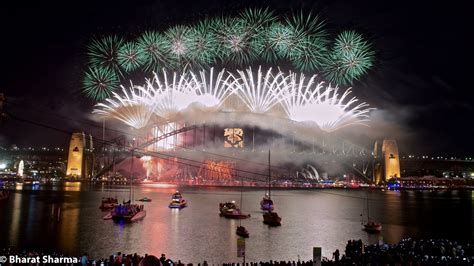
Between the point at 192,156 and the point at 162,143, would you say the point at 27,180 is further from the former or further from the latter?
the point at 192,156

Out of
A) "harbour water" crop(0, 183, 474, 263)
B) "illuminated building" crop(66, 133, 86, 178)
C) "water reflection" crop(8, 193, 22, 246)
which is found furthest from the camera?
"illuminated building" crop(66, 133, 86, 178)

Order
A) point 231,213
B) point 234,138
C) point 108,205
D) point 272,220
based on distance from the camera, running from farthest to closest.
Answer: point 234,138 < point 108,205 < point 231,213 < point 272,220

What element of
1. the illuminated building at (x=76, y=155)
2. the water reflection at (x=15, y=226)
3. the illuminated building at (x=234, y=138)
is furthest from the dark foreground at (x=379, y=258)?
the illuminated building at (x=234, y=138)

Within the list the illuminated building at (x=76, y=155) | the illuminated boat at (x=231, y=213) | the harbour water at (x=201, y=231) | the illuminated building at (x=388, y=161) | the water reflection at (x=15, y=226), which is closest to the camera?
the harbour water at (x=201, y=231)

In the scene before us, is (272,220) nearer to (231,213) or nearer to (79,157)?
(231,213)

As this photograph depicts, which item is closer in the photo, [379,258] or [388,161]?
[379,258]

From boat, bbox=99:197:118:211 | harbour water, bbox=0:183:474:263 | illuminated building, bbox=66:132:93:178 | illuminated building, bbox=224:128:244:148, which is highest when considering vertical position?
illuminated building, bbox=224:128:244:148

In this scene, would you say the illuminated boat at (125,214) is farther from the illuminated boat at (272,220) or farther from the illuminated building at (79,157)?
the illuminated building at (79,157)

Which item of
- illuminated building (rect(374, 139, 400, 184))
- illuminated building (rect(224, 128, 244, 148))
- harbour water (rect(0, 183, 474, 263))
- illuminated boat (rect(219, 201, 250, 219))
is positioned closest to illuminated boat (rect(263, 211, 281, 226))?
harbour water (rect(0, 183, 474, 263))

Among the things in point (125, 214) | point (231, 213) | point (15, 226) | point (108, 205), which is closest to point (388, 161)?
point (231, 213)

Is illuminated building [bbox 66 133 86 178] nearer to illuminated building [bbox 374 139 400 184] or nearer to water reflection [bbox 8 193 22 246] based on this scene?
water reflection [bbox 8 193 22 246]

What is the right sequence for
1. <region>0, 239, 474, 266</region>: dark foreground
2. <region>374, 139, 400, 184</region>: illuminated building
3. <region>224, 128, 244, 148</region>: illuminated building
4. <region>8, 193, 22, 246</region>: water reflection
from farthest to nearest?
<region>224, 128, 244, 148</region>: illuminated building → <region>374, 139, 400, 184</region>: illuminated building → <region>8, 193, 22, 246</region>: water reflection → <region>0, 239, 474, 266</region>: dark foreground

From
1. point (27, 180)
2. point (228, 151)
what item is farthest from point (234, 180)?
point (27, 180)
